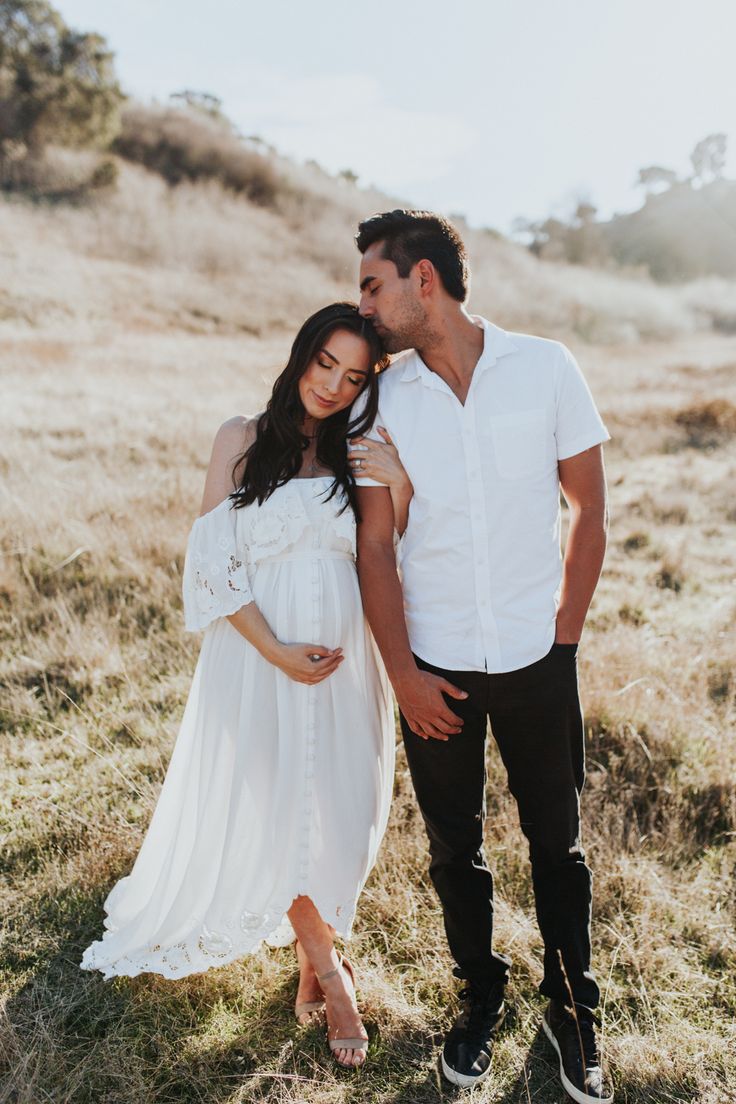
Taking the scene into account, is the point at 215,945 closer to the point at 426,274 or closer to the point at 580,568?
the point at 580,568

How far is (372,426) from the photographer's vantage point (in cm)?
249

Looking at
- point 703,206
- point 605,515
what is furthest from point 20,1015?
point 703,206

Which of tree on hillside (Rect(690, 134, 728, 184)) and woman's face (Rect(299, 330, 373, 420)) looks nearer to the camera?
woman's face (Rect(299, 330, 373, 420))

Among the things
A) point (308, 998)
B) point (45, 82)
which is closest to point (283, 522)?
point (308, 998)

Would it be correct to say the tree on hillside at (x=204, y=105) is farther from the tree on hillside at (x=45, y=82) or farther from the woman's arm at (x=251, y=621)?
the woman's arm at (x=251, y=621)

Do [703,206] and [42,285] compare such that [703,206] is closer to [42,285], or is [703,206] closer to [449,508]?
[42,285]

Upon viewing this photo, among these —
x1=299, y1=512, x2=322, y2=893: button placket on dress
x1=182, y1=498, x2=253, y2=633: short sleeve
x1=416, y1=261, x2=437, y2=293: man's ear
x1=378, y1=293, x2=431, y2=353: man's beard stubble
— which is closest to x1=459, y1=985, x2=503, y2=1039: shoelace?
x1=299, y1=512, x2=322, y2=893: button placket on dress

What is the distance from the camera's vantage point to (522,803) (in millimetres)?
2533

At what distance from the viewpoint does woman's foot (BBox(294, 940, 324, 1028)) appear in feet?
8.79

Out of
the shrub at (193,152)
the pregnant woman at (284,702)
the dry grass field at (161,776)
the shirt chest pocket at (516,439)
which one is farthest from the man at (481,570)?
the shrub at (193,152)

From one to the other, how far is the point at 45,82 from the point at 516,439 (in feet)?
106

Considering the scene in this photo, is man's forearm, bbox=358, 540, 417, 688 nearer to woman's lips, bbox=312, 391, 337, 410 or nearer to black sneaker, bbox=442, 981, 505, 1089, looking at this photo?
woman's lips, bbox=312, 391, 337, 410

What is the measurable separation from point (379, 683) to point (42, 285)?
59.6ft

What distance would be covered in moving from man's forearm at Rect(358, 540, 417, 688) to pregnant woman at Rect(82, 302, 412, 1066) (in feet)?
0.36
